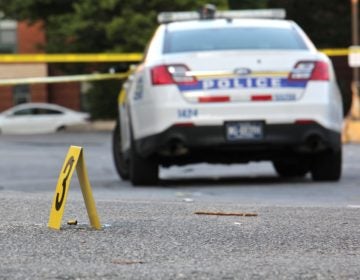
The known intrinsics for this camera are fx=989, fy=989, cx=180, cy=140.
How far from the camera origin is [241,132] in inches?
355

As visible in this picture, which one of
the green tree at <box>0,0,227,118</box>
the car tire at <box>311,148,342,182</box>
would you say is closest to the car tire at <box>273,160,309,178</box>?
the car tire at <box>311,148,342,182</box>

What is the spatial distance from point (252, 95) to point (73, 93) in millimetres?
33011

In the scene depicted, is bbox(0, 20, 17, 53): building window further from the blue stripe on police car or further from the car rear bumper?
the blue stripe on police car

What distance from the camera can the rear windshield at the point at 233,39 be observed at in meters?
9.37

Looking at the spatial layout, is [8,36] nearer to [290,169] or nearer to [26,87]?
[26,87]

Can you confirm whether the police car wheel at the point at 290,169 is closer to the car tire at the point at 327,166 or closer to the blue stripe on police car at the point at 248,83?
the car tire at the point at 327,166

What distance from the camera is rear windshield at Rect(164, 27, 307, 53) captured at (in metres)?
9.37

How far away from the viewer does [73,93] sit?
41625 mm

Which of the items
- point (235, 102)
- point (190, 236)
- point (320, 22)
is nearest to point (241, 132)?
point (235, 102)

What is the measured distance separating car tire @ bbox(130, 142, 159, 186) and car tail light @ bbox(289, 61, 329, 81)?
5.24 feet

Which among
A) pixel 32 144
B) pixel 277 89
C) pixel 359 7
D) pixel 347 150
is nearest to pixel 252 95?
pixel 277 89

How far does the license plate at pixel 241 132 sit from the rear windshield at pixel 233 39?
2.60ft

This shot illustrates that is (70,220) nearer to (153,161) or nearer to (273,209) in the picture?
(273,209)

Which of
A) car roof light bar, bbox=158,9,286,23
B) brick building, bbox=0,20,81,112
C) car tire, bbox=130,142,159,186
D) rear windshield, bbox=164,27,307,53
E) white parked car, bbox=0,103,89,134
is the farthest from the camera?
brick building, bbox=0,20,81,112
